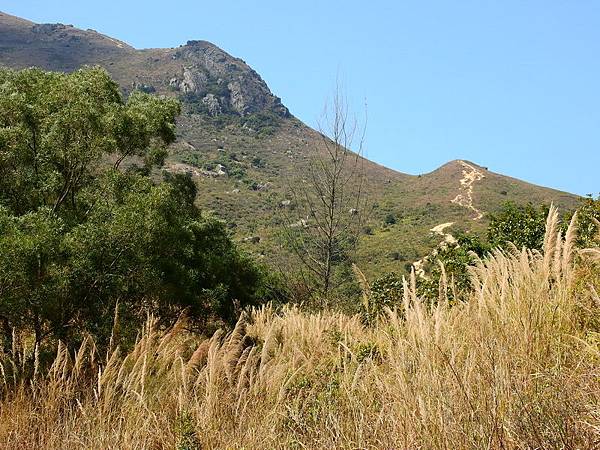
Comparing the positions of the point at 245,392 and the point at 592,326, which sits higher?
the point at 592,326

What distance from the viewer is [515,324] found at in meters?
3.73

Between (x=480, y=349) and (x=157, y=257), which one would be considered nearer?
(x=480, y=349)

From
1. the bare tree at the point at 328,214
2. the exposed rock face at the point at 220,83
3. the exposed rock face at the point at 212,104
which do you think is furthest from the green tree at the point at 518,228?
the exposed rock face at the point at 220,83

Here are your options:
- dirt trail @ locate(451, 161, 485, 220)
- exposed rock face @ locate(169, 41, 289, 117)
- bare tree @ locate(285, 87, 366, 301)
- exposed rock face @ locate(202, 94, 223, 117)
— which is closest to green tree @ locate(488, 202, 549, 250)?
bare tree @ locate(285, 87, 366, 301)

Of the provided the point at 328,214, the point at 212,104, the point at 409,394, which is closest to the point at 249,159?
the point at 212,104

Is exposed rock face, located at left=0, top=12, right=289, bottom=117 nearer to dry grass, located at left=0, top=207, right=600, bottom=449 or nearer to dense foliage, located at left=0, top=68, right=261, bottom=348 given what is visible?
dense foliage, located at left=0, top=68, right=261, bottom=348

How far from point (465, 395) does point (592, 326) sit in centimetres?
193

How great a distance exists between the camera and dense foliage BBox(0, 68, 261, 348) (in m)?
6.69

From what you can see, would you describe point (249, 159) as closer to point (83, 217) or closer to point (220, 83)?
point (220, 83)

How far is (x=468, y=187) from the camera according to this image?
95.6m

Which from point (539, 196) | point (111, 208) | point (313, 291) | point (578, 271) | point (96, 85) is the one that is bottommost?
point (313, 291)

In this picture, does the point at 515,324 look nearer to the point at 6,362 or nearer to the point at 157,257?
the point at 6,362

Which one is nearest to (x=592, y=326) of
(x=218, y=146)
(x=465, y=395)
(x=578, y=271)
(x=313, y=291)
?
(x=578, y=271)

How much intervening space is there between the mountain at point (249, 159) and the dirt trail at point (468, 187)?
182 millimetres
